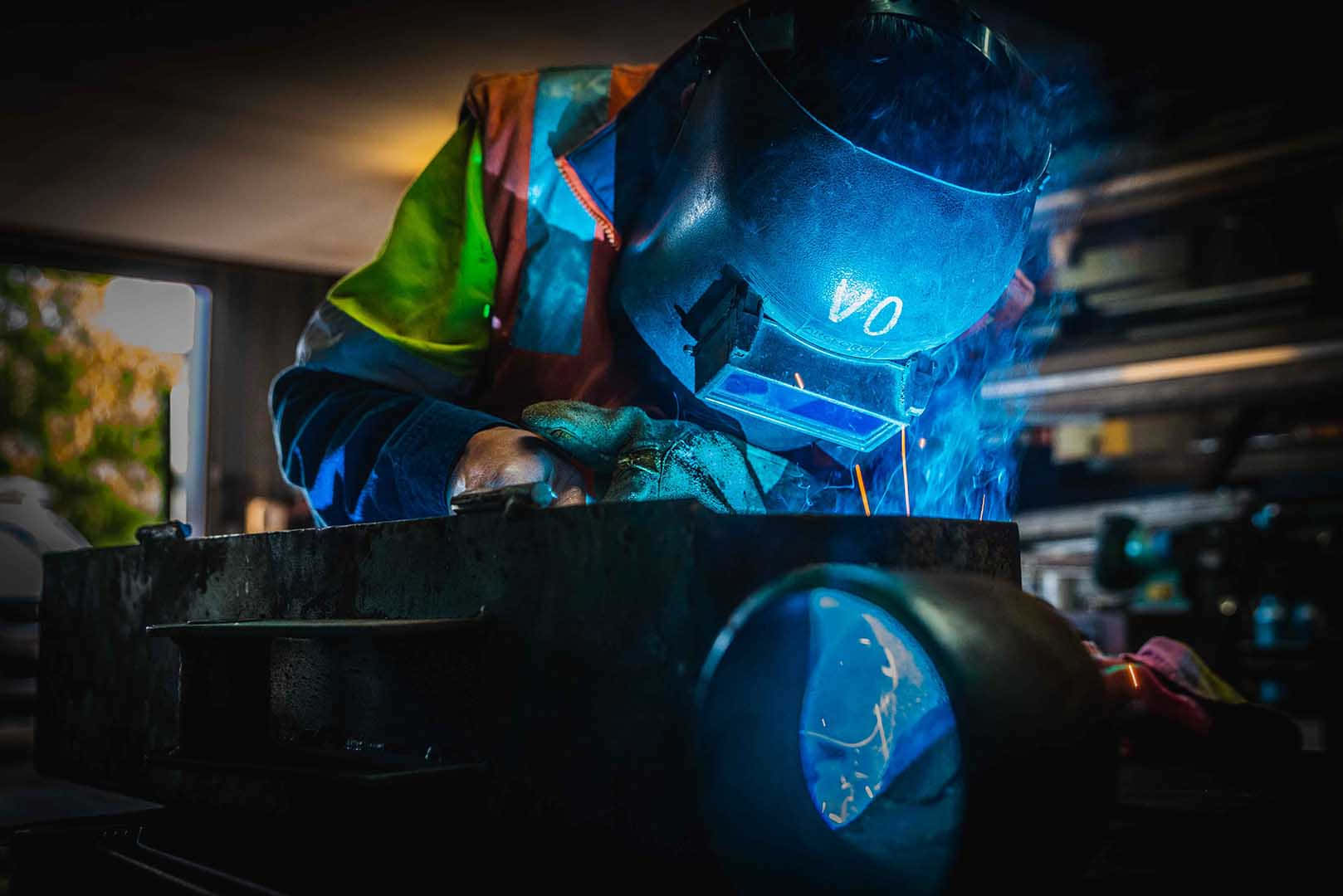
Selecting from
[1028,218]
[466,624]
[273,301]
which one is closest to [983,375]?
[1028,218]

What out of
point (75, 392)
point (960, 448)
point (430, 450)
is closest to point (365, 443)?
point (430, 450)

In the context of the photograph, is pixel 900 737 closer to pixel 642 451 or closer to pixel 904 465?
pixel 642 451

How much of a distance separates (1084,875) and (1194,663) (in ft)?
2.30

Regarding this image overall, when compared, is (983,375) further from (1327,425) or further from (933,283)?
(1327,425)

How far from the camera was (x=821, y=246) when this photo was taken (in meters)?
1.12

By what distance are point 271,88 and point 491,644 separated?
159 inches

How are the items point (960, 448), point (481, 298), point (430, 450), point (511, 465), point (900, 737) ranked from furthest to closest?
point (481, 298) → point (960, 448) → point (430, 450) → point (511, 465) → point (900, 737)

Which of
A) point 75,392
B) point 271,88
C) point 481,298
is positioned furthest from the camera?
point 75,392

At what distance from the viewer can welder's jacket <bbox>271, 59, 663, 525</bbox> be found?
1523 millimetres

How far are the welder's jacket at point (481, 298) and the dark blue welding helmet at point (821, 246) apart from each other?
0.96 ft

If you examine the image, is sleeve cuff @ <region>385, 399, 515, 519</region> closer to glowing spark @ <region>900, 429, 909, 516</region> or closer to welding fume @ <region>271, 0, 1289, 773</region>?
welding fume @ <region>271, 0, 1289, 773</region>

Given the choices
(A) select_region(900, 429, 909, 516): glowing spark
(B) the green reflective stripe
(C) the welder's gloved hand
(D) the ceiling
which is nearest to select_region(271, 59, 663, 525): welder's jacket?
(B) the green reflective stripe

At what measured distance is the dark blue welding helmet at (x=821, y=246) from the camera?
111cm

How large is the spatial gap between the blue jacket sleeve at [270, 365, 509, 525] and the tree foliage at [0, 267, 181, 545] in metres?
14.3
